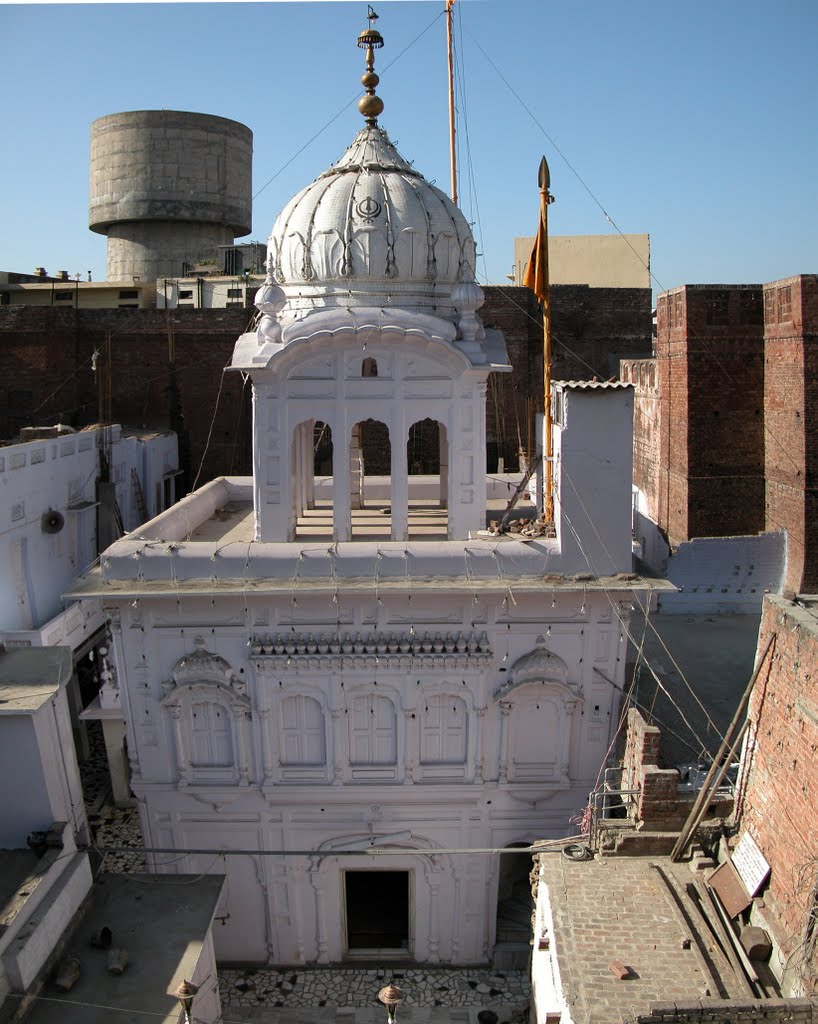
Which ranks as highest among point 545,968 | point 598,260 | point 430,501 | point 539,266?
point 598,260

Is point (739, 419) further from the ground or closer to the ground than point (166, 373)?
closer to the ground

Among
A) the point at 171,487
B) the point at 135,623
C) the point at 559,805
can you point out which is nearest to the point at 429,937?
the point at 559,805

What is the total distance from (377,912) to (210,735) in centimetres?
429

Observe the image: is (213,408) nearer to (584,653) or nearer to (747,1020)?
(584,653)

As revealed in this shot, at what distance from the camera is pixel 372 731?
13.5 metres

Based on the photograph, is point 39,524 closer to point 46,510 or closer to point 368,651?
point 46,510

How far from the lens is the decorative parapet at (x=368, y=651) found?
13.1m

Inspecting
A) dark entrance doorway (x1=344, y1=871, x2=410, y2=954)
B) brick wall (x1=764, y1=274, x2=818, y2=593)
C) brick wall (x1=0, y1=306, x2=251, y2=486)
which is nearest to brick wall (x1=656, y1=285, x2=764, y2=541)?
brick wall (x1=764, y1=274, x2=818, y2=593)

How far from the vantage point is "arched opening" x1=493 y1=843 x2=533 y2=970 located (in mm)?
14117

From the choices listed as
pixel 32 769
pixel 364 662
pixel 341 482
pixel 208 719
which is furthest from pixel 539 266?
pixel 32 769

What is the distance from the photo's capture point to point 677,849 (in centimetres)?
1092

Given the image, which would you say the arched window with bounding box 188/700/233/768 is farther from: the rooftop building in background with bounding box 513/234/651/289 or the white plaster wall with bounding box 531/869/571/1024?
the rooftop building in background with bounding box 513/234/651/289

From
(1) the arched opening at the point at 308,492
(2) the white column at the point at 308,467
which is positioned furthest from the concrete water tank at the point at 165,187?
(2) the white column at the point at 308,467

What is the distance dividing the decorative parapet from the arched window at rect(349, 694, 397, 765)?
0.63 metres
